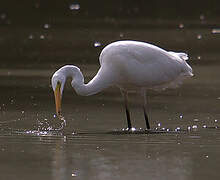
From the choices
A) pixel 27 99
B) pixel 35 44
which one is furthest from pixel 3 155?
pixel 35 44

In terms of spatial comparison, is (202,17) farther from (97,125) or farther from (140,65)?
(97,125)

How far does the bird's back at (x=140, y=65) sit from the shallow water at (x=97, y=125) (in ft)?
1.95

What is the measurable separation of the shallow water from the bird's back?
59cm

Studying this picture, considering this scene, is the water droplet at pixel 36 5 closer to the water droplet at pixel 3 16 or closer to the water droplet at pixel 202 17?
the water droplet at pixel 3 16

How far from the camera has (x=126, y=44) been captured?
40.2ft

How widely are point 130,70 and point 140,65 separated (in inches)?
8.5

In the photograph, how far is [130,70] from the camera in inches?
476

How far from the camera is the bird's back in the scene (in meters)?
12.1

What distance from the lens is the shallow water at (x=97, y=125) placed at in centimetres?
918

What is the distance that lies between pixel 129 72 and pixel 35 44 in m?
10.8

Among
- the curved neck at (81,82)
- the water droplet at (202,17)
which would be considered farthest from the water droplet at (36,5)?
the curved neck at (81,82)

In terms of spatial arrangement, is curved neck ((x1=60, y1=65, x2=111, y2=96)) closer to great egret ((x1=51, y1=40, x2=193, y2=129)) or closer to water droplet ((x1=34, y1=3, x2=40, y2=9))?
great egret ((x1=51, y1=40, x2=193, y2=129))

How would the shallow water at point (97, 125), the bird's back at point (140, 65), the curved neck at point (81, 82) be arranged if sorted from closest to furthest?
1. the shallow water at point (97, 125)
2. the curved neck at point (81, 82)
3. the bird's back at point (140, 65)

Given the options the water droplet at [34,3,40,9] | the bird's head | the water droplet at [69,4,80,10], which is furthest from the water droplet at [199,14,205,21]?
the bird's head
